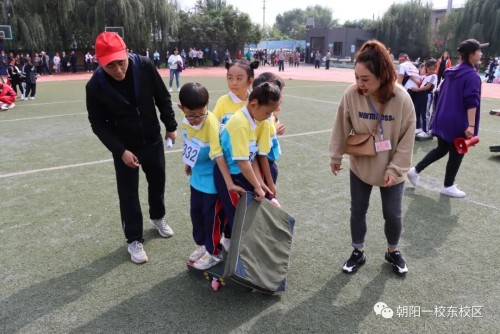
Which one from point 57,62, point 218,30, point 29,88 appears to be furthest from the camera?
point 218,30

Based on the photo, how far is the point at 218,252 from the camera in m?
3.10

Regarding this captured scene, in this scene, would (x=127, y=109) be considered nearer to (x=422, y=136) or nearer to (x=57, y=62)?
(x=422, y=136)

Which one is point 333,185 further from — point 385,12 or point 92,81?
point 385,12

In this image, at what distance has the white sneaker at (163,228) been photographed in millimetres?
3771

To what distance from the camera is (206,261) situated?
10.2 ft

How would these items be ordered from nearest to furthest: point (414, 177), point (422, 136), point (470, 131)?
point (470, 131), point (414, 177), point (422, 136)

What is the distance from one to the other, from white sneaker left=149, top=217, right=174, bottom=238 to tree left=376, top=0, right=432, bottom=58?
5234 centimetres

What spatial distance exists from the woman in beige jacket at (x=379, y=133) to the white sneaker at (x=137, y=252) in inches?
64.7

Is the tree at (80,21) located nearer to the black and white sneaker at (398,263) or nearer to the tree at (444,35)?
the black and white sneaker at (398,263)

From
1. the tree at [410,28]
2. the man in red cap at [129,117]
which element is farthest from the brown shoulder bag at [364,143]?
the tree at [410,28]

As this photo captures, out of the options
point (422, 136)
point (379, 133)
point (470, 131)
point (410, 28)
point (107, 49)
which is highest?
point (410, 28)

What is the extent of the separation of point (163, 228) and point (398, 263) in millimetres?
2094

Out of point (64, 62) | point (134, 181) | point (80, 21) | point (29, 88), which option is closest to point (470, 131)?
point (134, 181)

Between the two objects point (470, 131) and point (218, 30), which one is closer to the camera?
point (470, 131)
